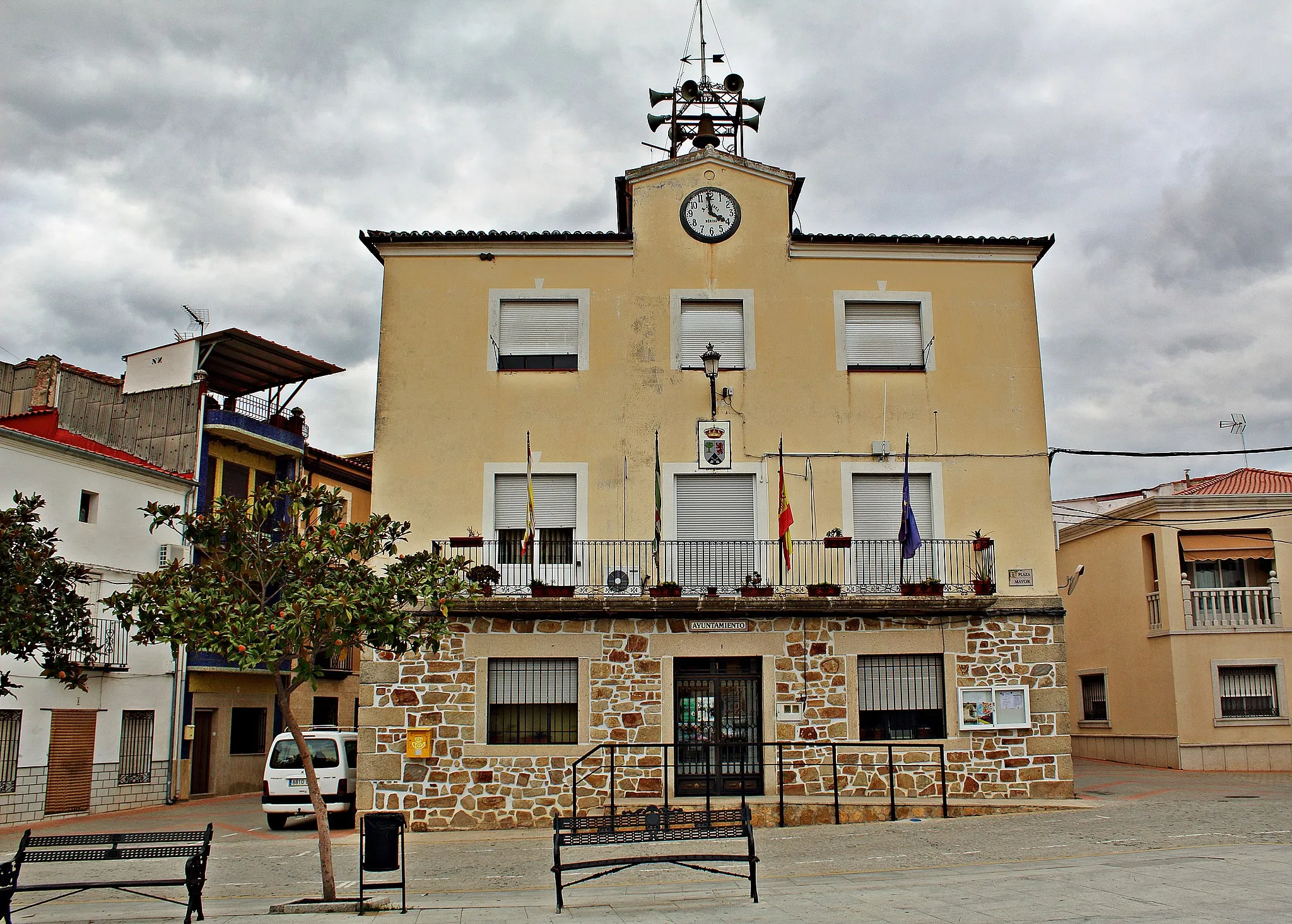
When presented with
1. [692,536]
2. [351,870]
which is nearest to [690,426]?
[692,536]

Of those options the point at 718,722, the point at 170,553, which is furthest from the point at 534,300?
the point at 170,553

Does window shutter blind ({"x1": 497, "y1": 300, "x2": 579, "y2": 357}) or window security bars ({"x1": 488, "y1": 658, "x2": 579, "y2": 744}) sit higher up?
window shutter blind ({"x1": 497, "y1": 300, "x2": 579, "y2": 357})

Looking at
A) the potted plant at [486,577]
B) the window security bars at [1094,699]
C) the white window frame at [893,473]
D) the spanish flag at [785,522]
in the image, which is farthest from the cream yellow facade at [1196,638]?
the potted plant at [486,577]

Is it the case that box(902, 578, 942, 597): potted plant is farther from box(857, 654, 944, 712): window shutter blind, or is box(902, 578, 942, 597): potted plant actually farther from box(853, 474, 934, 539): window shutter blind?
box(853, 474, 934, 539): window shutter blind

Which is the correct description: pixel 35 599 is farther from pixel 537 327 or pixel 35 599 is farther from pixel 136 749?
pixel 136 749

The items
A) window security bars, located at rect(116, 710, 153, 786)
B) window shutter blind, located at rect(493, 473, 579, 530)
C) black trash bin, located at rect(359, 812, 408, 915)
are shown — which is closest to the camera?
black trash bin, located at rect(359, 812, 408, 915)

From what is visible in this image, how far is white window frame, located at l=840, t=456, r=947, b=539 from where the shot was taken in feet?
56.9

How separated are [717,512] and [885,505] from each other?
8.62 ft

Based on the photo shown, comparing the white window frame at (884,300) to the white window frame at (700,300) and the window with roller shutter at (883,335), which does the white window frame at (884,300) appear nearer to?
the window with roller shutter at (883,335)

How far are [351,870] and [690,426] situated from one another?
322 inches

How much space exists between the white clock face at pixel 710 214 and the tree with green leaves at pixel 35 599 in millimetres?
10318

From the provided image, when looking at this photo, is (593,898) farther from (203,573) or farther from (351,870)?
(203,573)

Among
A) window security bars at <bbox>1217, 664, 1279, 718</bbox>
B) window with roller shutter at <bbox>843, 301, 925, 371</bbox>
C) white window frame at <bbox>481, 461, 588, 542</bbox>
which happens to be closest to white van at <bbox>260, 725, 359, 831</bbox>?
white window frame at <bbox>481, 461, 588, 542</bbox>

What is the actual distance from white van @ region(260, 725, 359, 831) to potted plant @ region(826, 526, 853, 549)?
24.7ft
